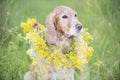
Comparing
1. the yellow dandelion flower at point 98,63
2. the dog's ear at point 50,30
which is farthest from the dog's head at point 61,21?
the yellow dandelion flower at point 98,63

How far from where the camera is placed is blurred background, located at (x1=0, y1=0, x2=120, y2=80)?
93.0 inches

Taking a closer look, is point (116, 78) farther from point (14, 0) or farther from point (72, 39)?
point (14, 0)

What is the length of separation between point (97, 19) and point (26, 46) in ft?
1.21

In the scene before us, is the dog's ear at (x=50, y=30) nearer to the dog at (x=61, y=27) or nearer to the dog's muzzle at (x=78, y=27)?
the dog at (x=61, y=27)

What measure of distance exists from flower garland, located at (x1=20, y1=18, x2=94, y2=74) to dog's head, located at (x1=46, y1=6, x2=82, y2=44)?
41mm

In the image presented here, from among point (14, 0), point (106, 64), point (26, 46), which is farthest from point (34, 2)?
point (106, 64)

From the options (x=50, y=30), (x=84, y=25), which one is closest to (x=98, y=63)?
(x=84, y=25)

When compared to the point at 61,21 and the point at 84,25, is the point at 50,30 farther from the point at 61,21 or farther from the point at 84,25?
the point at 84,25

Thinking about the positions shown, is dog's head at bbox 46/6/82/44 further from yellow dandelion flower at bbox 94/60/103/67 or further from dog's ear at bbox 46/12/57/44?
yellow dandelion flower at bbox 94/60/103/67

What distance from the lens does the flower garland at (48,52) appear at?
2.23 metres

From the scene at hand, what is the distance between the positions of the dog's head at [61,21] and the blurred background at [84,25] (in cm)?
6

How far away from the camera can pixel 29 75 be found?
7.82 feet

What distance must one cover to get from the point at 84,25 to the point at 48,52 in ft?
0.79

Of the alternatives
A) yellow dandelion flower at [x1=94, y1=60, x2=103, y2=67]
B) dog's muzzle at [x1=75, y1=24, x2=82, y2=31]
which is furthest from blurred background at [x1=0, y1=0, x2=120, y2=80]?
dog's muzzle at [x1=75, y1=24, x2=82, y2=31]
